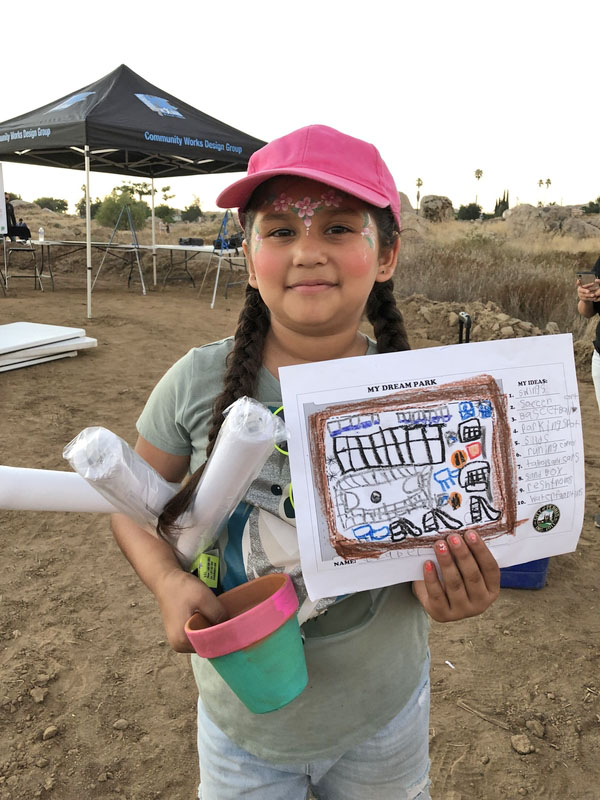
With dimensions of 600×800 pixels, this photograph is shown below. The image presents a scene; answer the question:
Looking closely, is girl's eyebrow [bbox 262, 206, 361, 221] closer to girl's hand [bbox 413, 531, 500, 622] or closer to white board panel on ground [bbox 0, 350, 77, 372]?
girl's hand [bbox 413, 531, 500, 622]

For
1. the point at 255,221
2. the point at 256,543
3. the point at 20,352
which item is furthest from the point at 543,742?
the point at 20,352

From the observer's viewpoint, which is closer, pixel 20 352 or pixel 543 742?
pixel 543 742

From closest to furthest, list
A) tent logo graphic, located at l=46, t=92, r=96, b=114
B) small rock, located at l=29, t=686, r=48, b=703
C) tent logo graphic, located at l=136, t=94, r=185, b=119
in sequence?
small rock, located at l=29, t=686, r=48, b=703 < tent logo graphic, located at l=46, t=92, r=96, b=114 < tent logo graphic, located at l=136, t=94, r=185, b=119

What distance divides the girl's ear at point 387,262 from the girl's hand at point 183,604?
0.70 m

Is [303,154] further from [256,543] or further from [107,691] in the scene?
[107,691]

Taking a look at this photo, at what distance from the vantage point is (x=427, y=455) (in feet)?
3.14

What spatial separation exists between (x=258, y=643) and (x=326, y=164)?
82 centimetres

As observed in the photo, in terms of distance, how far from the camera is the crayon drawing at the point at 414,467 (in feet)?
3.08

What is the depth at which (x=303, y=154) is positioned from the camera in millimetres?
1092

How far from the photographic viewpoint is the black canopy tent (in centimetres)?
794

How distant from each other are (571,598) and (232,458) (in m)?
2.94

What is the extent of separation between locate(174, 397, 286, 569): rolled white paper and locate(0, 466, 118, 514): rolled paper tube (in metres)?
0.13

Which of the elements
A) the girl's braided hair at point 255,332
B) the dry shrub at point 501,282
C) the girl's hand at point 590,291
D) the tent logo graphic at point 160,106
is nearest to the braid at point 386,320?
the girl's braided hair at point 255,332

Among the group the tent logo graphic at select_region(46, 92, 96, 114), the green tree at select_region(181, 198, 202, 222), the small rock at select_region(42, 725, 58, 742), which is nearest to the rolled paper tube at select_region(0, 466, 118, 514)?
the small rock at select_region(42, 725, 58, 742)
